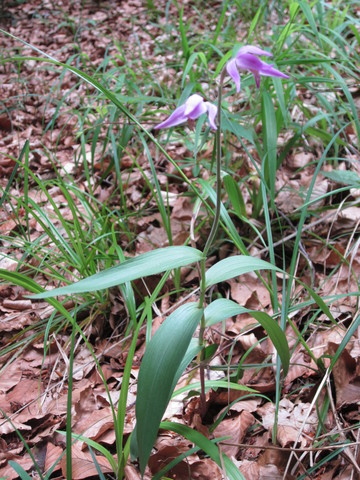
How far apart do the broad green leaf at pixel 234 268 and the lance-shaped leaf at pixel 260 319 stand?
67mm

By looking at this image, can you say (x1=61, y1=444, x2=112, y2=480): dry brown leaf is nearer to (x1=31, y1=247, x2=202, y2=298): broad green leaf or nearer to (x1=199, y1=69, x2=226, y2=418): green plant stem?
(x1=199, y1=69, x2=226, y2=418): green plant stem

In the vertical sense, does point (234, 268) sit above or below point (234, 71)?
below

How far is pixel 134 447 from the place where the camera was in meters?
0.79

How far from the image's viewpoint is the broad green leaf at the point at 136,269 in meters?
0.68

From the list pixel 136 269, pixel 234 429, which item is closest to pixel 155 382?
pixel 136 269

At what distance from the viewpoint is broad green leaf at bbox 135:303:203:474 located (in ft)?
2.18

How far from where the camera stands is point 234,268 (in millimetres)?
794

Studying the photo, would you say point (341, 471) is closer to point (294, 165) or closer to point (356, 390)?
point (356, 390)

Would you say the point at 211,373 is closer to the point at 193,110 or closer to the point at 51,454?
the point at 51,454

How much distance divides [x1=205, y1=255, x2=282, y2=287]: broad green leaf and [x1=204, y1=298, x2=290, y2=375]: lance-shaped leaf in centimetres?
7

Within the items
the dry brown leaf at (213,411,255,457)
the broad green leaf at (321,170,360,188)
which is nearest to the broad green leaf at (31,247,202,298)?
the dry brown leaf at (213,411,255,457)

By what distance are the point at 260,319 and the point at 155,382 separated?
227 mm

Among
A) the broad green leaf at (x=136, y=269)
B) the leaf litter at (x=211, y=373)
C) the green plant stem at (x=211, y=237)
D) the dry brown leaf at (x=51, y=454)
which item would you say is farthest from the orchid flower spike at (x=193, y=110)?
the dry brown leaf at (x=51, y=454)

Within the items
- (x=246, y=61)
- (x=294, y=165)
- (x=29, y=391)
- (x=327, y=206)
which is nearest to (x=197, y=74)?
(x=294, y=165)
